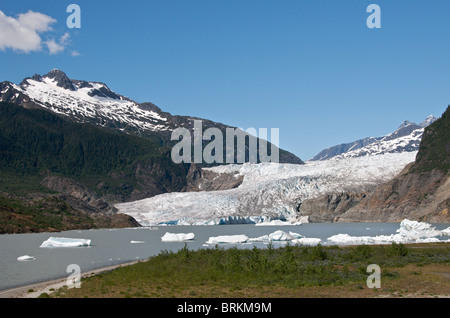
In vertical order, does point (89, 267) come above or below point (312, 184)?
below

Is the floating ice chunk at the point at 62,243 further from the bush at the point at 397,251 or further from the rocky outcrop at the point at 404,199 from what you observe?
the rocky outcrop at the point at 404,199

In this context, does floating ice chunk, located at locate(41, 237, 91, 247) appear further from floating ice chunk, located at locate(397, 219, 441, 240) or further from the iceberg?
floating ice chunk, located at locate(397, 219, 441, 240)

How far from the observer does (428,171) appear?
13762cm

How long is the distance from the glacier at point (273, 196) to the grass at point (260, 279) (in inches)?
4278

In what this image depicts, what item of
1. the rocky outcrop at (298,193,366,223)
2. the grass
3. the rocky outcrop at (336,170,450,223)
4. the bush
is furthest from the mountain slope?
the grass

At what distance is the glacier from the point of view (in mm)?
151625

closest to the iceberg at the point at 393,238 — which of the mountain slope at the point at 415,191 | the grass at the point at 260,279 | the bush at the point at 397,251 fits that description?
the bush at the point at 397,251

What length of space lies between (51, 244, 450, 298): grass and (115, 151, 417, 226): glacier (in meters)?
109

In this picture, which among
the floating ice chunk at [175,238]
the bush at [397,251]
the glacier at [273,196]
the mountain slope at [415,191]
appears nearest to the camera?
the bush at [397,251]

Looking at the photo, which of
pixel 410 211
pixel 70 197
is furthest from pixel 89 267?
pixel 70 197

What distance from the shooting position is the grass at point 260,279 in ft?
76.9
